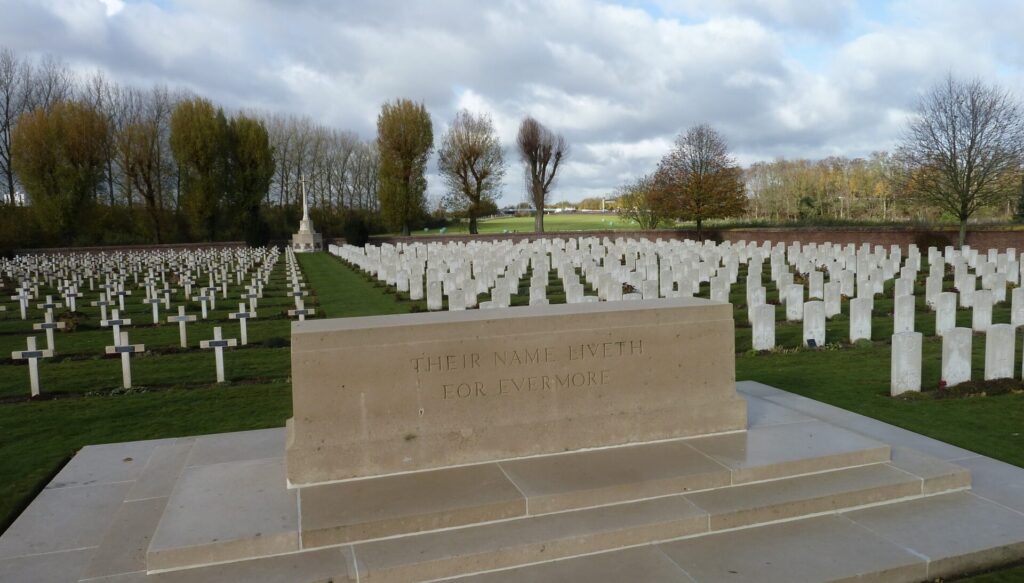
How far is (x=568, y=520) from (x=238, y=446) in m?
3.07

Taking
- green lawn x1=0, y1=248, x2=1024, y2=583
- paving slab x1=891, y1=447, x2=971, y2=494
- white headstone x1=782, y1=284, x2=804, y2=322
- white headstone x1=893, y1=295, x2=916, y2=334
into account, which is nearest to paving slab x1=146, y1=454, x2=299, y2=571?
green lawn x1=0, y1=248, x2=1024, y2=583

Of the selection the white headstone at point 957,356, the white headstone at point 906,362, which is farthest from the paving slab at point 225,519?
the white headstone at point 957,356

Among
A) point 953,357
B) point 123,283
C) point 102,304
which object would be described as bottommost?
point 953,357

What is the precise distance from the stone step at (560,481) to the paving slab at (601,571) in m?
0.43

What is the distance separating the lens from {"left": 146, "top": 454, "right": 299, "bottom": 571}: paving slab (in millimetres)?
3602

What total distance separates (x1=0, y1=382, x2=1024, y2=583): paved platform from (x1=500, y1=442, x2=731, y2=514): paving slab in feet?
0.04

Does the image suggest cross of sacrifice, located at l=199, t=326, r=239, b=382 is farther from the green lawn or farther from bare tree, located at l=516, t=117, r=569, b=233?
bare tree, located at l=516, t=117, r=569, b=233

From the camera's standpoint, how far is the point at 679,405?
511 cm

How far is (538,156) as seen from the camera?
169 ft

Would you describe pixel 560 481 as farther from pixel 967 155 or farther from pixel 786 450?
pixel 967 155

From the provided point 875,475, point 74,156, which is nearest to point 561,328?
point 875,475

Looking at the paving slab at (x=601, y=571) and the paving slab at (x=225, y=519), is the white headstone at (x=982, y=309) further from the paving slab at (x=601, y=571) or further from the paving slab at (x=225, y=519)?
the paving slab at (x=225, y=519)

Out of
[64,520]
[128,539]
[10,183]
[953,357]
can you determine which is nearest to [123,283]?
[64,520]

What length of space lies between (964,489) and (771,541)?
1.69 metres
